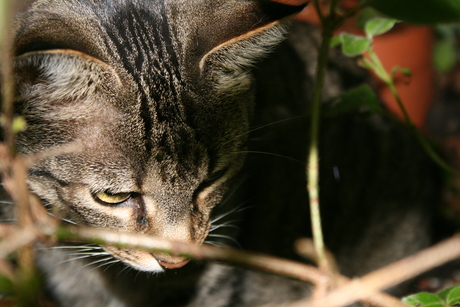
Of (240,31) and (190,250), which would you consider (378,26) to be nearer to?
(240,31)

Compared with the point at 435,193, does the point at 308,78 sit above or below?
above

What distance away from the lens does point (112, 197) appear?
3.13ft

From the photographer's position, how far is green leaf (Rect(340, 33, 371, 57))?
0.99m

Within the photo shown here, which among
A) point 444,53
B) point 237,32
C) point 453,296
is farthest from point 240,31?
point 444,53

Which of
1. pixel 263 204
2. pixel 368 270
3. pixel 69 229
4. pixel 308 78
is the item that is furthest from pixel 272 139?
pixel 69 229

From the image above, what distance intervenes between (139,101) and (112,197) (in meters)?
0.22

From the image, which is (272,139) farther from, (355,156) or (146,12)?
(146,12)

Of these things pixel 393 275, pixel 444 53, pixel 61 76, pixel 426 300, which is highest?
pixel 61 76

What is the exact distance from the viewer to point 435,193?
6.20 feet

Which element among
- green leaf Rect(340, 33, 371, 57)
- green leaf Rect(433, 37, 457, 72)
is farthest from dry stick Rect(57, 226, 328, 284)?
green leaf Rect(433, 37, 457, 72)

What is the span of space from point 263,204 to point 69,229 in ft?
2.96

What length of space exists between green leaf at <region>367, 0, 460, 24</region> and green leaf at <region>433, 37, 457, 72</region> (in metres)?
1.83

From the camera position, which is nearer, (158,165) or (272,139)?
(158,165)

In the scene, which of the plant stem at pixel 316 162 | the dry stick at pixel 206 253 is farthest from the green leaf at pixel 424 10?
the dry stick at pixel 206 253
